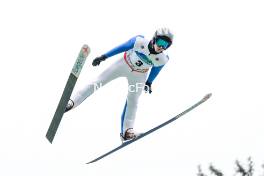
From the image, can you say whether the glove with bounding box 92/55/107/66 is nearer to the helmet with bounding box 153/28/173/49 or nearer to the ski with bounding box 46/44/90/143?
the ski with bounding box 46/44/90/143

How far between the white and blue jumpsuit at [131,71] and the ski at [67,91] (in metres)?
0.40

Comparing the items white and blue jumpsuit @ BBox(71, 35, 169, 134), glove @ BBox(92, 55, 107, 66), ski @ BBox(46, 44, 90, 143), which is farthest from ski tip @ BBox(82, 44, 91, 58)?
white and blue jumpsuit @ BBox(71, 35, 169, 134)

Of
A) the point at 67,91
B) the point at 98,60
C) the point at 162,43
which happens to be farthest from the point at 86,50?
the point at 162,43

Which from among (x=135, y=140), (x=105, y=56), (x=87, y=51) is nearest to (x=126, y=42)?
(x=105, y=56)

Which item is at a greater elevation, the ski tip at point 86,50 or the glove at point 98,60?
the glove at point 98,60

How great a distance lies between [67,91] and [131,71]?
134 centimetres

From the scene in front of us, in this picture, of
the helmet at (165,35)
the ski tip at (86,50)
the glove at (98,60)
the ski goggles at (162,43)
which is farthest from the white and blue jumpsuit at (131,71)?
the ski tip at (86,50)

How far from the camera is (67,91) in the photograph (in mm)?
9695

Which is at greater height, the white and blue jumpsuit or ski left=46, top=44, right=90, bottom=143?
the white and blue jumpsuit

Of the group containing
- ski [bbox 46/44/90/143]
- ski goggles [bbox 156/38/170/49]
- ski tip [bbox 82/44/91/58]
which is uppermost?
ski goggles [bbox 156/38/170/49]

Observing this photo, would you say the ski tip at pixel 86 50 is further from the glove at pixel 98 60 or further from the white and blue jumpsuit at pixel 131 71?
the white and blue jumpsuit at pixel 131 71

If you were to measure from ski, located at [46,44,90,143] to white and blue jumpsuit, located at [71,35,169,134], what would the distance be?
1.32ft

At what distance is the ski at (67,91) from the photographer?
30.2 feet

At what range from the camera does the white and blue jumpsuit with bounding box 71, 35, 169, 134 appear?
33.0ft
